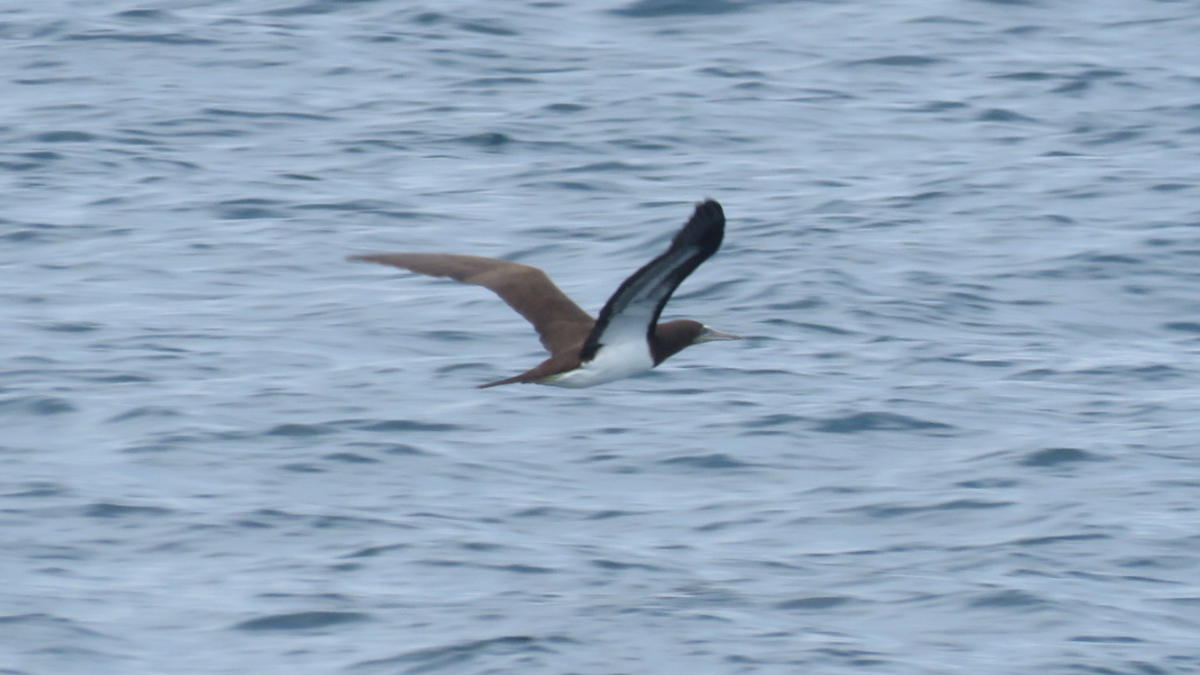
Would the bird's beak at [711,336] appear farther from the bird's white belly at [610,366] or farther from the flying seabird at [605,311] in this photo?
the bird's white belly at [610,366]

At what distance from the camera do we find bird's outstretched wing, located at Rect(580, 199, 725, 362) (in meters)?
6.61

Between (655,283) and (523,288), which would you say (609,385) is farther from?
(655,283)

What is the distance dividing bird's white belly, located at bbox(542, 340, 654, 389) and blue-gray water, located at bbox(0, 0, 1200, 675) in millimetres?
541

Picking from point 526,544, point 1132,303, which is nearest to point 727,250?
point 1132,303

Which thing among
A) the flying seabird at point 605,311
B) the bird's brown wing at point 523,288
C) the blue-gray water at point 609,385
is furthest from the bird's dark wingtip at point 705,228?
the bird's brown wing at point 523,288

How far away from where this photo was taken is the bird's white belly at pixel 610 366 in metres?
7.83

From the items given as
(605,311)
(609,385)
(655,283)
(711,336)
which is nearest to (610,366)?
(605,311)

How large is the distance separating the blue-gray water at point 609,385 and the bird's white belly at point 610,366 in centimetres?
54

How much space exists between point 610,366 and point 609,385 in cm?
176

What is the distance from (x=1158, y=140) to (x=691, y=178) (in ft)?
10.4

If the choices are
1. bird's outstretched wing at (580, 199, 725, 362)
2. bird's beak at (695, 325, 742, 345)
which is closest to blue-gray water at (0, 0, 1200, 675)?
bird's beak at (695, 325, 742, 345)

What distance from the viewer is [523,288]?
8609 mm

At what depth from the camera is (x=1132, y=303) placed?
35.1 feet

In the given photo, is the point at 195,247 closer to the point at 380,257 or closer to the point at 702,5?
the point at 380,257
